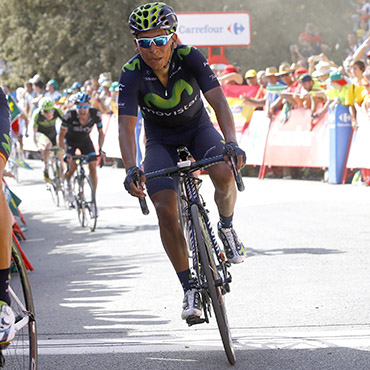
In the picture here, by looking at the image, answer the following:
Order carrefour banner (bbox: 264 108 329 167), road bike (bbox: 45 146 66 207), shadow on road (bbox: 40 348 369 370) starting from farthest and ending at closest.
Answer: road bike (bbox: 45 146 66 207), carrefour banner (bbox: 264 108 329 167), shadow on road (bbox: 40 348 369 370)

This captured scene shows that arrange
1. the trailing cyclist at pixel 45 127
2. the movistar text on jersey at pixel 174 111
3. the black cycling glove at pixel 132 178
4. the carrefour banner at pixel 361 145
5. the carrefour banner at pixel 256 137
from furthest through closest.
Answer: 1. the carrefour banner at pixel 256 137
2. the trailing cyclist at pixel 45 127
3. the carrefour banner at pixel 361 145
4. the movistar text on jersey at pixel 174 111
5. the black cycling glove at pixel 132 178

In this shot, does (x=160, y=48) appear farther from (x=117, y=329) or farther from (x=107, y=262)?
(x=107, y=262)

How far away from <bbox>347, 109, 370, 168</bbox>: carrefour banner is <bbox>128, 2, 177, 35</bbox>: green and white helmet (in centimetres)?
1078

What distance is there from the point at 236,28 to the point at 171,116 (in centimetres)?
1989

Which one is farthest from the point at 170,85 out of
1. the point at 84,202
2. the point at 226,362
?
the point at 84,202

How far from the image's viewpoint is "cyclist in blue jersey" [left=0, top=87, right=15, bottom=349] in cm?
458

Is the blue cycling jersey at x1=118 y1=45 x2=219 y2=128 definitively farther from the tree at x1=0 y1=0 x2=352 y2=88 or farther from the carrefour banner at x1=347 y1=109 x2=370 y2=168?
the tree at x1=0 y1=0 x2=352 y2=88

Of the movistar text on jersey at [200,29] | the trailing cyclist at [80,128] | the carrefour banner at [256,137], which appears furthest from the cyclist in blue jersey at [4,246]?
the movistar text on jersey at [200,29]

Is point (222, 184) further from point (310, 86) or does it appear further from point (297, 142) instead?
→ point (297, 142)

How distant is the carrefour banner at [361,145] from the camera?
16453 mm

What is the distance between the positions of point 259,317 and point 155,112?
167cm

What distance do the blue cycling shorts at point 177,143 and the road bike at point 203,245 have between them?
242 millimetres

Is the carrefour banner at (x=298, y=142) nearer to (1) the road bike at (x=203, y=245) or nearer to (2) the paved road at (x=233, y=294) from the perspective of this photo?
(2) the paved road at (x=233, y=294)

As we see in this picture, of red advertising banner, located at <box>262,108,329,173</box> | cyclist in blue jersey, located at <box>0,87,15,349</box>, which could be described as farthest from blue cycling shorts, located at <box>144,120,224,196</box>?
red advertising banner, located at <box>262,108,329,173</box>
